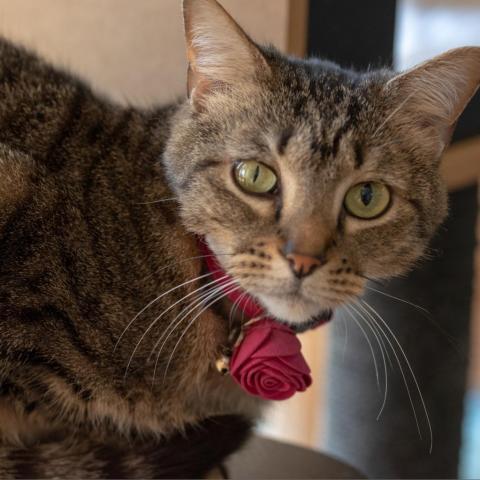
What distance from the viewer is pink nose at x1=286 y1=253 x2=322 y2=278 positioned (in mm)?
850

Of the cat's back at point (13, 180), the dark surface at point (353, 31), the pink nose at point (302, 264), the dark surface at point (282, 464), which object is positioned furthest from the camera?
the dark surface at point (353, 31)

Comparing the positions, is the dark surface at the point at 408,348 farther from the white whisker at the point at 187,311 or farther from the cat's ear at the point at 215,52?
the white whisker at the point at 187,311

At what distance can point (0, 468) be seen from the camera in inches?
35.6

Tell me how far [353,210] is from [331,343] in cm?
75

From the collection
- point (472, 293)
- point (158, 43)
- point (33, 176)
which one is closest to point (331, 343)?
point (472, 293)

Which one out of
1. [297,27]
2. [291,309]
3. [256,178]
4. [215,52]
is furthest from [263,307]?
[297,27]

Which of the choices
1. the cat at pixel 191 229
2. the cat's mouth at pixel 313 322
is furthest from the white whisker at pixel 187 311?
the cat's mouth at pixel 313 322

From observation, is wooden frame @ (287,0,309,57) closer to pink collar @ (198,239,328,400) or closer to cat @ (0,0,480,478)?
cat @ (0,0,480,478)

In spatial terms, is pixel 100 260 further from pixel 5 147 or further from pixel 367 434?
pixel 367 434

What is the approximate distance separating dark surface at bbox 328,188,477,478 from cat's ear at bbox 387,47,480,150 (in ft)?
1.39

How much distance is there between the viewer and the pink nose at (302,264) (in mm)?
850

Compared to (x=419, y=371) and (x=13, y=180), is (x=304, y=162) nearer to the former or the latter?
(x=13, y=180)

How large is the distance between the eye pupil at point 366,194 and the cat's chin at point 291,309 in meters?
0.15

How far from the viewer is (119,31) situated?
1.28 metres
